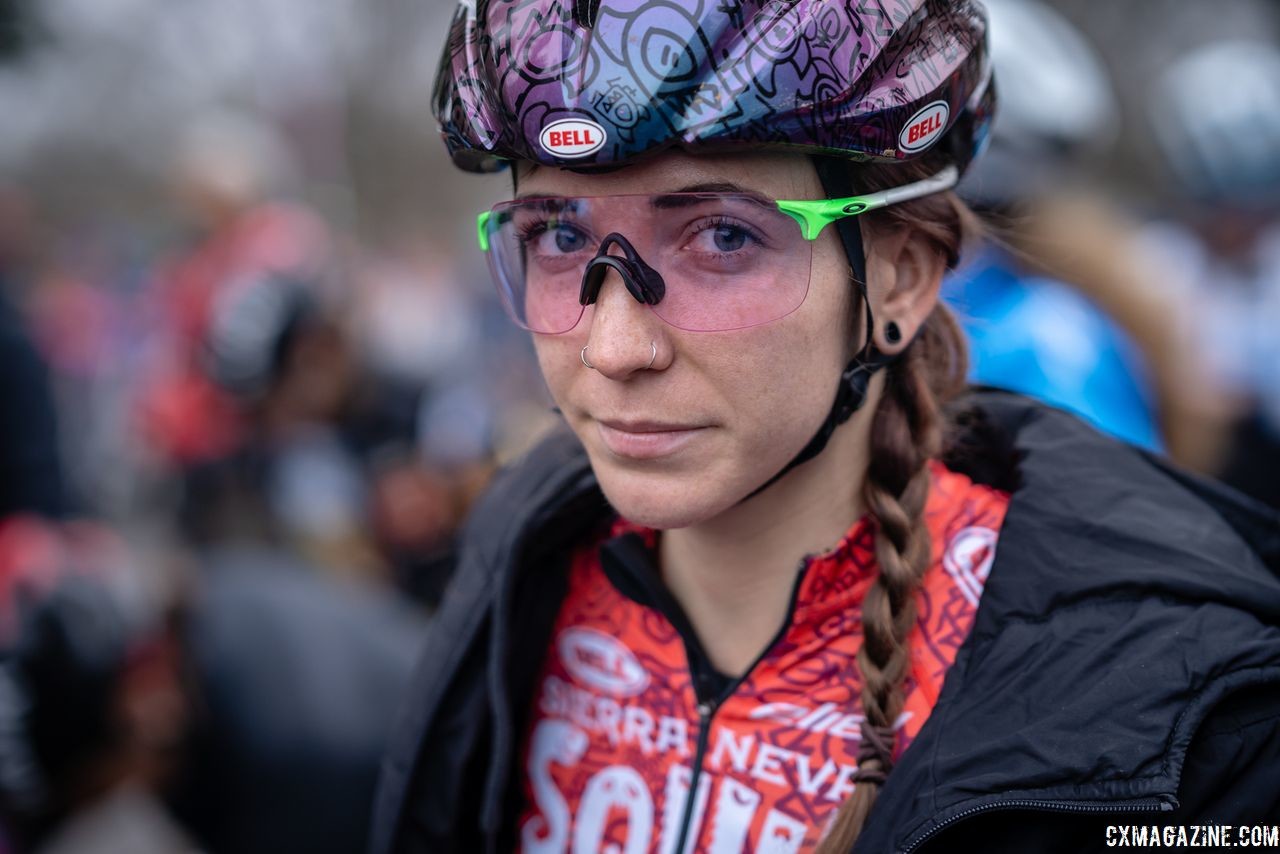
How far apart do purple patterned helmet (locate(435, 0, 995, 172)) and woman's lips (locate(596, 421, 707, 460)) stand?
412mm

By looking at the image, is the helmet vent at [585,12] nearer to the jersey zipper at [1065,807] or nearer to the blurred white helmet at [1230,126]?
the jersey zipper at [1065,807]

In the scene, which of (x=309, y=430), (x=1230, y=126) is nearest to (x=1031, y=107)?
(x=1230, y=126)

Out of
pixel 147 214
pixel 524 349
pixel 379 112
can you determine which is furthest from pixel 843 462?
pixel 147 214

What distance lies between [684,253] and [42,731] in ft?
8.81

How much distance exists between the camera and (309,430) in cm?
639

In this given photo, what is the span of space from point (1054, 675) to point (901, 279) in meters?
0.72

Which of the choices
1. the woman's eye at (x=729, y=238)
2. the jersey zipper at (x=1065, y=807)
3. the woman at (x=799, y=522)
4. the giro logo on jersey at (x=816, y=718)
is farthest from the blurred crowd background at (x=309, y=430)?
the jersey zipper at (x=1065, y=807)

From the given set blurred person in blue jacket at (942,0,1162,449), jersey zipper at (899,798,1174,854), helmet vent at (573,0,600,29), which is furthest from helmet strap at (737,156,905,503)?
blurred person in blue jacket at (942,0,1162,449)

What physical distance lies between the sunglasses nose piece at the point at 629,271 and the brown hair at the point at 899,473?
0.36m

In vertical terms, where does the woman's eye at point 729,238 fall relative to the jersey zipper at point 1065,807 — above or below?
above

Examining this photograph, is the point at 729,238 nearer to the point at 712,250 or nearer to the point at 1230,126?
the point at 712,250

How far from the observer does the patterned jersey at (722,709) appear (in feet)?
6.20

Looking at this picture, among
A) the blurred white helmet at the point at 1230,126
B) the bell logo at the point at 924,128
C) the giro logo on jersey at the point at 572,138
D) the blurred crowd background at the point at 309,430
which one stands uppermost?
the blurred white helmet at the point at 1230,126

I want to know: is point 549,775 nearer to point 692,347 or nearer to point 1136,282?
point 692,347
